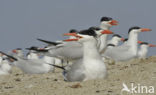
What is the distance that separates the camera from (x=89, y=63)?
279 inches

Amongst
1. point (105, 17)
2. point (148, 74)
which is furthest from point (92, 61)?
point (105, 17)

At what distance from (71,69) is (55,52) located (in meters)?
3.96

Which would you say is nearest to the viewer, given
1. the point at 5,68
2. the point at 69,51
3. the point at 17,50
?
the point at 69,51

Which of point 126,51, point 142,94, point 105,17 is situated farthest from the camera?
point 126,51

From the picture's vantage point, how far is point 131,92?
566 centimetres

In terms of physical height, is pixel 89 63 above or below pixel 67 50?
below

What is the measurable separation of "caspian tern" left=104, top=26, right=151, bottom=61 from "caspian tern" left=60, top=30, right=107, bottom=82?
8182mm

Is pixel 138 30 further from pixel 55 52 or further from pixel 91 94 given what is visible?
pixel 91 94

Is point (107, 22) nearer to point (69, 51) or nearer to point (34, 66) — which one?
point (69, 51)

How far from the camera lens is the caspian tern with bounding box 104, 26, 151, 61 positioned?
15.4 meters

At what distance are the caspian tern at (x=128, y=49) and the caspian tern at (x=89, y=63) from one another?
818cm

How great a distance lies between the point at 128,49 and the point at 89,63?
28.2ft

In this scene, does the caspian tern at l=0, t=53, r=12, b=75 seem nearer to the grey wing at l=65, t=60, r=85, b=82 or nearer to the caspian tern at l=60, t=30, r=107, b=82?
the grey wing at l=65, t=60, r=85, b=82

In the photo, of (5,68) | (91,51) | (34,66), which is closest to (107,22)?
(34,66)
